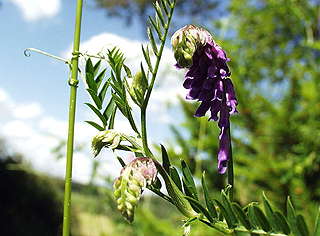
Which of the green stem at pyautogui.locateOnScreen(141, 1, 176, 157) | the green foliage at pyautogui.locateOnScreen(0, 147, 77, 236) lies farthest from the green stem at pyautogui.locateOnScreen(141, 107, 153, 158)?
the green foliage at pyautogui.locateOnScreen(0, 147, 77, 236)

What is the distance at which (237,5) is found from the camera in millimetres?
2570

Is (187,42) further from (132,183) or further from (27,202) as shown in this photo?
(27,202)

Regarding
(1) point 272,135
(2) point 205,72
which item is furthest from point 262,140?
(2) point 205,72

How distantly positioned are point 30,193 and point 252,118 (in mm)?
4553

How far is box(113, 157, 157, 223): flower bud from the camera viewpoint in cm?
29

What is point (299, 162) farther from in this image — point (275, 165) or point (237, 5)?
point (237, 5)

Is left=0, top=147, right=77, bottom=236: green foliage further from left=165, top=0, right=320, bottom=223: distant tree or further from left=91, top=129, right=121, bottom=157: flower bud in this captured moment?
left=91, top=129, right=121, bottom=157: flower bud

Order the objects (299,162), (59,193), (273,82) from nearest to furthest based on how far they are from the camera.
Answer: (299,162) → (273,82) → (59,193)

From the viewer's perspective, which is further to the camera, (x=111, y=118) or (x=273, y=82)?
(x=273, y=82)

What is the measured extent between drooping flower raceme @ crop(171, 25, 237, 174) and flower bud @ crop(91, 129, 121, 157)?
0.07 meters

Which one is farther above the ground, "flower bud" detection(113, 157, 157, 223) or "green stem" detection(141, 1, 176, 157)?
"green stem" detection(141, 1, 176, 157)

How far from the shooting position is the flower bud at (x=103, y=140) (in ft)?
1.13

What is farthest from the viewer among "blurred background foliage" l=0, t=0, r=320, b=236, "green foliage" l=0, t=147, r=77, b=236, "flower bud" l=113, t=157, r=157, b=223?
"green foliage" l=0, t=147, r=77, b=236

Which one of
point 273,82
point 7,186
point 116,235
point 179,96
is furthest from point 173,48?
point 7,186
